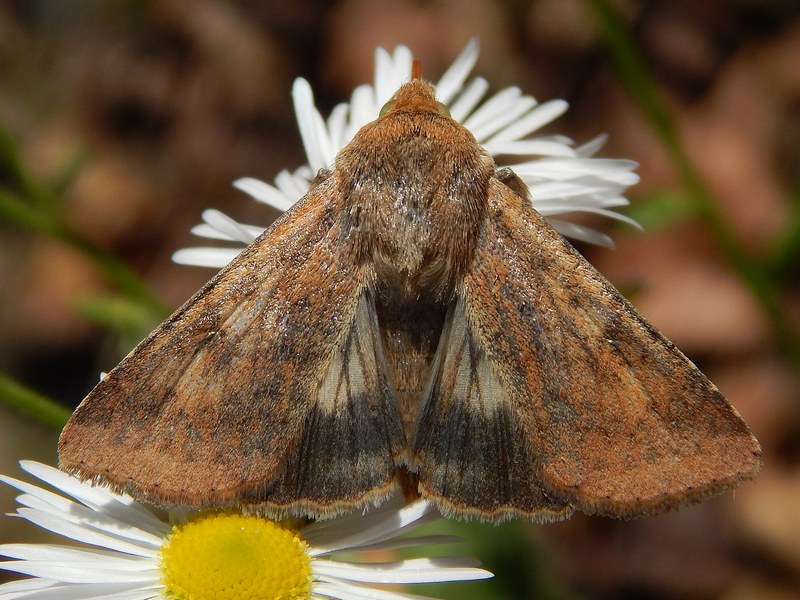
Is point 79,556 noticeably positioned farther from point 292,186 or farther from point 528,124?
point 528,124

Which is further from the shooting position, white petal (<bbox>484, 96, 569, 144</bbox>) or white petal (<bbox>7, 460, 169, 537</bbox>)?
white petal (<bbox>484, 96, 569, 144</bbox>)

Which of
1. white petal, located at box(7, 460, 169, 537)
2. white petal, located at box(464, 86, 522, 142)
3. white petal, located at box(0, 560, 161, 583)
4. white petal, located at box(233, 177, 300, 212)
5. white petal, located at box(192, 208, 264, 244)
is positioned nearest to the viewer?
white petal, located at box(0, 560, 161, 583)

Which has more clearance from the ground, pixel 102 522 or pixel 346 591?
pixel 102 522

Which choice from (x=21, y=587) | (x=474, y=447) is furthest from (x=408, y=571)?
(x=21, y=587)

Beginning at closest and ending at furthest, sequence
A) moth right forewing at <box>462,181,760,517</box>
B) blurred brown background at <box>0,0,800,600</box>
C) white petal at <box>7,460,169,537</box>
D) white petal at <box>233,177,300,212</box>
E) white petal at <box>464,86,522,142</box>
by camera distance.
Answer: moth right forewing at <box>462,181,760,517</box> < white petal at <box>7,460,169,537</box> < white petal at <box>233,177,300,212</box> < white petal at <box>464,86,522,142</box> < blurred brown background at <box>0,0,800,600</box>

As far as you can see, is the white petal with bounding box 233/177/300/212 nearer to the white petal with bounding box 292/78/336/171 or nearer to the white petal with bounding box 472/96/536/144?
the white petal with bounding box 292/78/336/171

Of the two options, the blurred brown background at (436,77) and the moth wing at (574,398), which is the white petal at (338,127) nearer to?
the moth wing at (574,398)

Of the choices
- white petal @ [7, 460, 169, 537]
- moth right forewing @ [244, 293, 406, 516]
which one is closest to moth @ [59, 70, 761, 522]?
moth right forewing @ [244, 293, 406, 516]
